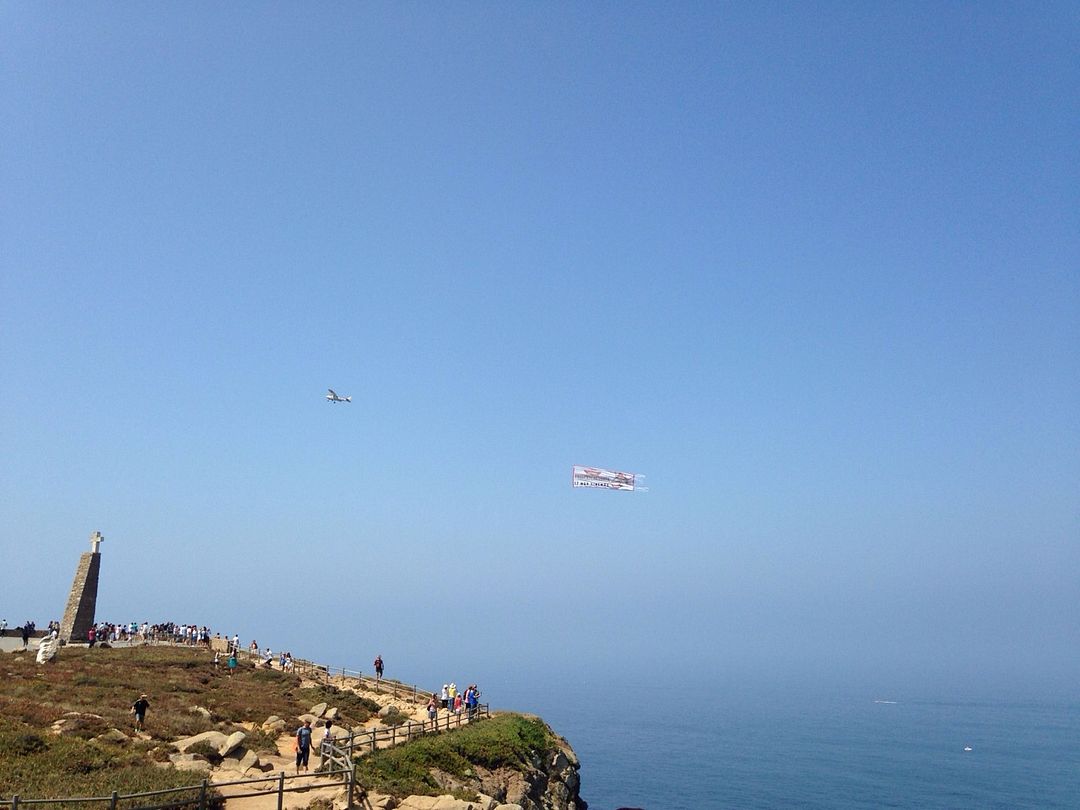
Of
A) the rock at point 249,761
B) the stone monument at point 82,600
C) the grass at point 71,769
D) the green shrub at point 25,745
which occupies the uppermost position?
the stone monument at point 82,600

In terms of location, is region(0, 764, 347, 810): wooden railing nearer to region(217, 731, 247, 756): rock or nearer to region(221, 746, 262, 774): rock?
region(221, 746, 262, 774): rock

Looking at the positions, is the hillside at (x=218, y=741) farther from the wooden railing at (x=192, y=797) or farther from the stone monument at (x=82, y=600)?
the stone monument at (x=82, y=600)

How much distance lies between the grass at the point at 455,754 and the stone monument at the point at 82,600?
3296 centimetres

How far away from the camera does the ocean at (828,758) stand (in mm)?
76625

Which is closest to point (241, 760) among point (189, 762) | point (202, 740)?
point (202, 740)

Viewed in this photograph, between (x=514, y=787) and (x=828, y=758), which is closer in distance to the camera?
(x=514, y=787)

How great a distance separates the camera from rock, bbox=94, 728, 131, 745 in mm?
25281

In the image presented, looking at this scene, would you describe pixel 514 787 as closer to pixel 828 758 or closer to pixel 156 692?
pixel 156 692

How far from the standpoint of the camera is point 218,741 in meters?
26.8

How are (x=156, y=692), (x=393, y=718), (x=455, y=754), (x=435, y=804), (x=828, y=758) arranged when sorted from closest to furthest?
(x=435, y=804) < (x=455, y=754) < (x=156, y=692) < (x=393, y=718) < (x=828, y=758)

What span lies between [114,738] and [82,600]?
34.4 m

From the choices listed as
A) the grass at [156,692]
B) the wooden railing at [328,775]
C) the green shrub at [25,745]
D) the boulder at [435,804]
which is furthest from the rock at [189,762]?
the boulder at [435,804]

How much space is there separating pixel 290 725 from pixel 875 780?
77.8 metres

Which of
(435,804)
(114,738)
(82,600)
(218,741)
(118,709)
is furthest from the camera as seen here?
(82,600)
